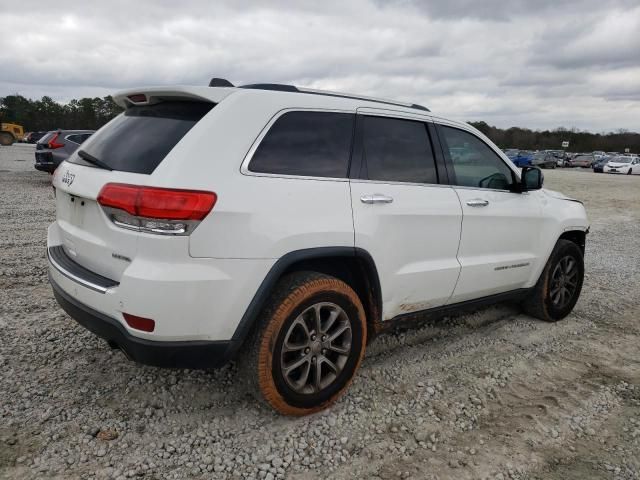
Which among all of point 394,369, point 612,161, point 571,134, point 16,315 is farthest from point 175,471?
point 571,134

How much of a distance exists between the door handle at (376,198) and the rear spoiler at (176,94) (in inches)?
38.1

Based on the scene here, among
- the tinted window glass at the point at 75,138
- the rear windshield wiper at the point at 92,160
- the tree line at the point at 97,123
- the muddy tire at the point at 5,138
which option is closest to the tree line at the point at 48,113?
the tree line at the point at 97,123

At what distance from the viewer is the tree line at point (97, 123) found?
66188 millimetres

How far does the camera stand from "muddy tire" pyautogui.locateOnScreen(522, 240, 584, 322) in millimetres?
4520

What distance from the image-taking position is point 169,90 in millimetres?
2715

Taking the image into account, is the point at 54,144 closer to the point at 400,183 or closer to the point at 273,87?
the point at 273,87

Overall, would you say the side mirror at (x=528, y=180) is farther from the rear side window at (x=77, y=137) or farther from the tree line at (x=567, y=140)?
the tree line at (x=567, y=140)

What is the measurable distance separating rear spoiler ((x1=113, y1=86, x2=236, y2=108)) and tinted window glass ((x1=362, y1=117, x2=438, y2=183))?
950 millimetres

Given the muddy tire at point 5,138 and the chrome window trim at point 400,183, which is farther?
the muddy tire at point 5,138

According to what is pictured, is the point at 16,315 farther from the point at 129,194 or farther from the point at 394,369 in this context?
the point at 394,369

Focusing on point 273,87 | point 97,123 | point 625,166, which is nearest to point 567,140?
point 625,166

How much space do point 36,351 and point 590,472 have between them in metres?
3.58

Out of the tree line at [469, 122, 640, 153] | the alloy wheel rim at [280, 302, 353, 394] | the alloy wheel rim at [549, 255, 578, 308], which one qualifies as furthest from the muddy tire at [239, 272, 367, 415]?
the tree line at [469, 122, 640, 153]

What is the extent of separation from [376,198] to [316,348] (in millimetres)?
962
